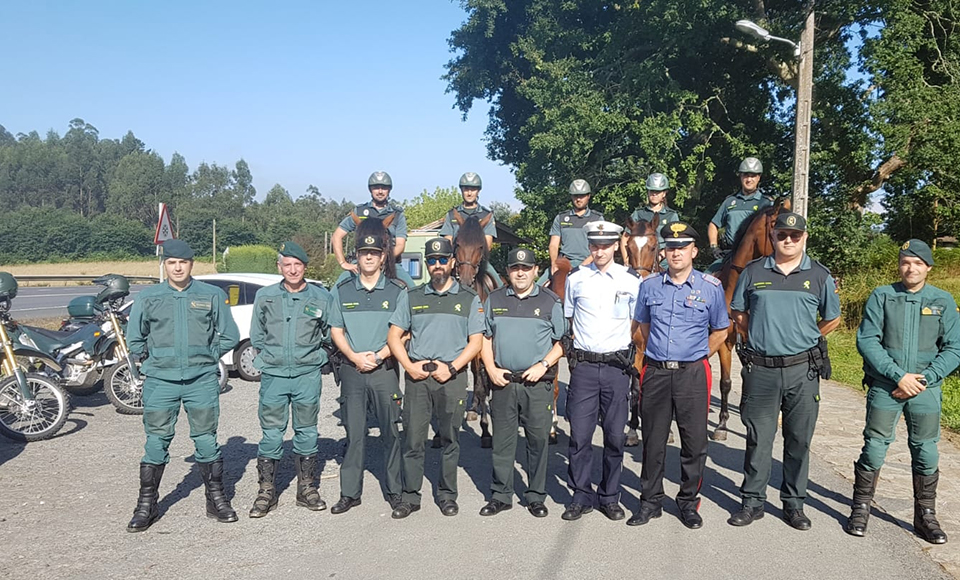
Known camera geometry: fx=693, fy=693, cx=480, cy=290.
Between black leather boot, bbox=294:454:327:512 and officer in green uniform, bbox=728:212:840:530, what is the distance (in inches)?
120

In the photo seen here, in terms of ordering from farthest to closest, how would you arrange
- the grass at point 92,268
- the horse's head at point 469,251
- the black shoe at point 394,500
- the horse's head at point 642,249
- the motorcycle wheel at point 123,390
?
the grass at point 92,268, the motorcycle wheel at point 123,390, the horse's head at point 642,249, the horse's head at point 469,251, the black shoe at point 394,500

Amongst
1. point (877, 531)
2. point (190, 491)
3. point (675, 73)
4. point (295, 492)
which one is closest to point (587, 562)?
point (877, 531)

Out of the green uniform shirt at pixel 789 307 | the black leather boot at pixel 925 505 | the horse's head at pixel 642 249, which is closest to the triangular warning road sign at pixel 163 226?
the horse's head at pixel 642 249

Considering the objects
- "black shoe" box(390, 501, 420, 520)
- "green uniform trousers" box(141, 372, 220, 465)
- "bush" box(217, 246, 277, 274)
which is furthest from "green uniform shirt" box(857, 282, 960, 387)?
"bush" box(217, 246, 277, 274)

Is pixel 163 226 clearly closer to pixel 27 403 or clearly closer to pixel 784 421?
pixel 27 403

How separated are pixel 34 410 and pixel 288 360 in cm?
390

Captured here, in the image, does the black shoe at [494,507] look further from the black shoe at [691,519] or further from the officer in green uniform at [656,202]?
the officer in green uniform at [656,202]

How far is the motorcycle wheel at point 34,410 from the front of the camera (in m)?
7.07

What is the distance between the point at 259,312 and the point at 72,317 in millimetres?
6083

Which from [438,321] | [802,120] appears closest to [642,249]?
[438,321]

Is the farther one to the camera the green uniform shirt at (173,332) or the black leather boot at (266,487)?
the black leather boot at (266,487)

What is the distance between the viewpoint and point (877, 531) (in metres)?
4.79

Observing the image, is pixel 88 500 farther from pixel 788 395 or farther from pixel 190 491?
Result: pixel 788 395

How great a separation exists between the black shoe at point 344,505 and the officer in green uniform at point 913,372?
3521 mm
